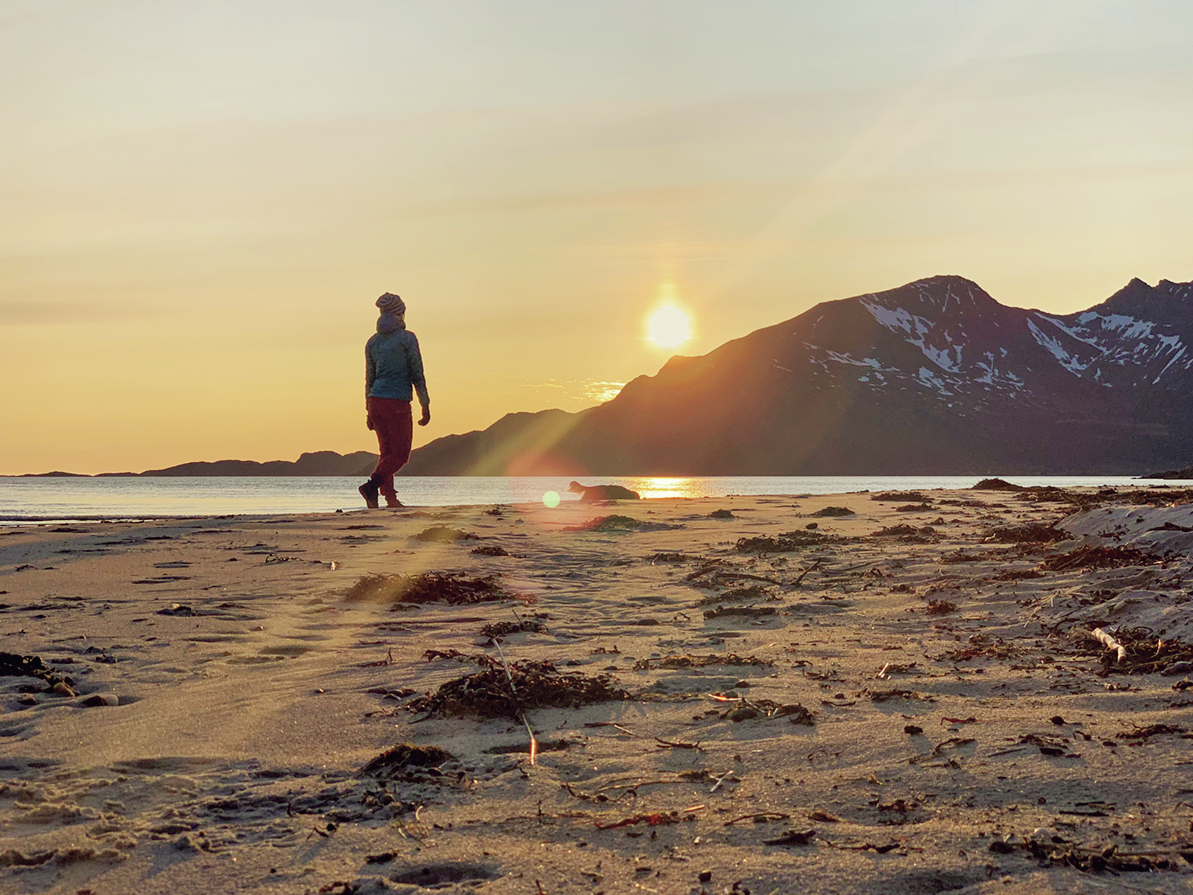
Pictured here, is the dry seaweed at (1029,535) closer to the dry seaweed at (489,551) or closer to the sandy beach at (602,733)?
the sandy beach at (602,733)

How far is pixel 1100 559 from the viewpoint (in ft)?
25.4

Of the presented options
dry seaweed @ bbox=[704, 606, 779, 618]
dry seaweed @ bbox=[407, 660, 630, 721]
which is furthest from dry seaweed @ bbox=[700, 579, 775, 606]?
dry seaweed @ bbox=[407, 660, 630, 721]

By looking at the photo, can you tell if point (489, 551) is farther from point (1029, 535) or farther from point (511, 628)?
point (1029, 535)

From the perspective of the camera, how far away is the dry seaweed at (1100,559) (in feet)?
24.2

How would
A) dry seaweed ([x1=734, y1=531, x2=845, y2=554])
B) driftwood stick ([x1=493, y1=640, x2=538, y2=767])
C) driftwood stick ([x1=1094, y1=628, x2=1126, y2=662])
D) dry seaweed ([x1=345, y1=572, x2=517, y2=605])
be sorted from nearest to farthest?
driftwood stick ([x1=493, y1=640, x2=538, y2=767]) → driftwood stick ([x1=1094, y1=628, x2=1126, y2=662]) → dry seaweed ([x1=345, y1=572, x2=517, y2=605]) → dry seaweed ([x1=734, y1=531, x2=845, y2=554])

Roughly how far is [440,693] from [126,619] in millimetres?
3200

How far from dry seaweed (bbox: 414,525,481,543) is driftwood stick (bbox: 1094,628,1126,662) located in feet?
27.3

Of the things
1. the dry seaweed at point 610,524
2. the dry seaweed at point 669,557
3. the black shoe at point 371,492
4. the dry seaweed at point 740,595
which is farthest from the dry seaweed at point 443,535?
the dry seaweed at point 740,595

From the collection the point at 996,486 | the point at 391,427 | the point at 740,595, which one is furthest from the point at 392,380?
the point at 996,486

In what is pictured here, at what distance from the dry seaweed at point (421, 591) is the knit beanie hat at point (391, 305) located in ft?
29.7

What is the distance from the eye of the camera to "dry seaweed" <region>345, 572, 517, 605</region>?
7.32 metres

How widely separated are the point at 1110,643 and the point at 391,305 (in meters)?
13.3

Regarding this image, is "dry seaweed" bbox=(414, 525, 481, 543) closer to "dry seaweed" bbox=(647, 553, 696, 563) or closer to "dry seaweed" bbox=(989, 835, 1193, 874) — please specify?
"dry seaweed" bbox=(647, 553, 696, 563)

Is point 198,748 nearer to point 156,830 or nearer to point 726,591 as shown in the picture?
point 156,830
